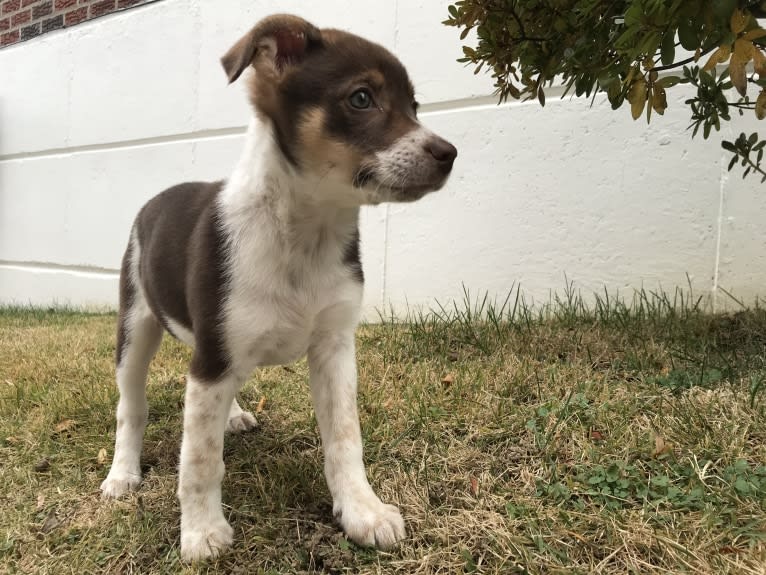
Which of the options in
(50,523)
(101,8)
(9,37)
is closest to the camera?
(50,523)

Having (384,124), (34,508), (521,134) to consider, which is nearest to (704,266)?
(521,134)

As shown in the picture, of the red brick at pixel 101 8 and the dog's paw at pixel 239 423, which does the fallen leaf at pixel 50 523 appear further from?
the red brick at pixel 101 8

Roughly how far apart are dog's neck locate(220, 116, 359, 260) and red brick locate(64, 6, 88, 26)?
6.27 metres

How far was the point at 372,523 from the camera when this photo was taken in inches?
79.7

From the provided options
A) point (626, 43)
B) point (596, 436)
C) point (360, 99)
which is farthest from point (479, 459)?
point (626, 43)

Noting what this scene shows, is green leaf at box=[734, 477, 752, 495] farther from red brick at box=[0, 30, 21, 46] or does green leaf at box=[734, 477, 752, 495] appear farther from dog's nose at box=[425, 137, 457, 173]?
red brick at box=[0, 30, 21, 46]

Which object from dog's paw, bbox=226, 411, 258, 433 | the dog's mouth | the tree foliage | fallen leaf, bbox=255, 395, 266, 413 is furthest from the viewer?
fallen leaf, bbox=255, 395, 266, 413

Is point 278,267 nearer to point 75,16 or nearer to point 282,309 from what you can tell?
point 282,309

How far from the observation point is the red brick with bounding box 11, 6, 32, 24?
7879 millimetres

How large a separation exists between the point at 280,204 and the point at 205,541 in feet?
3.67

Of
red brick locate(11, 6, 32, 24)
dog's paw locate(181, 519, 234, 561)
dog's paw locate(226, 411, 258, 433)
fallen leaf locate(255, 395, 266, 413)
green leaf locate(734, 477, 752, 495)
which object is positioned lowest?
fallen leaf locate(255, 395, 266, 413)

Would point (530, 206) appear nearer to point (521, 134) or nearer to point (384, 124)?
point (521, 134)

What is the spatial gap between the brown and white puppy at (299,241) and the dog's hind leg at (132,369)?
1.74 ft

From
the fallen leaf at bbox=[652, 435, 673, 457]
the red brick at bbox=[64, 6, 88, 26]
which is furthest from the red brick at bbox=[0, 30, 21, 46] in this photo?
the fallen leaf at bbox=[652, 435, 673, 457]
